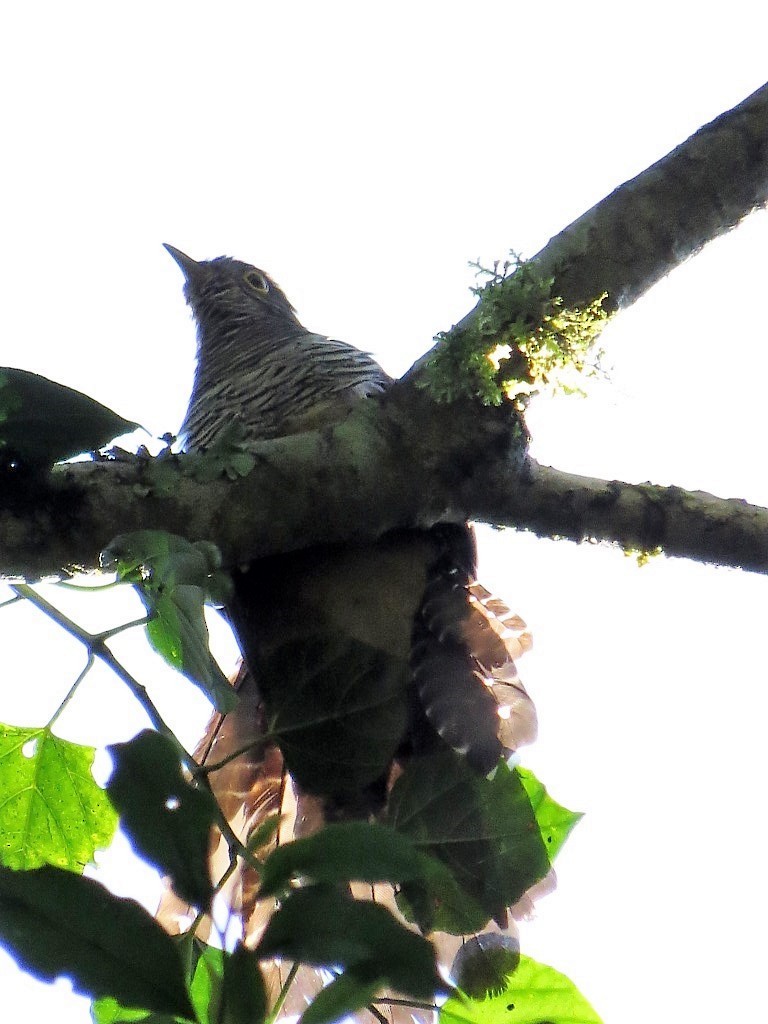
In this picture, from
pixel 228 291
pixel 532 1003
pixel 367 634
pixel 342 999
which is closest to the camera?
pixel 342 999

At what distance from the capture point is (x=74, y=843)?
56.4 inches

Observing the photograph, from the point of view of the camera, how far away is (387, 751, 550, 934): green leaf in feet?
3.38

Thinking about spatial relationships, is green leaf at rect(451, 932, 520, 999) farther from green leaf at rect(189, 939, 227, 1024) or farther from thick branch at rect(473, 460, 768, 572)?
thick branch at rect(473, 460, 768, 572)

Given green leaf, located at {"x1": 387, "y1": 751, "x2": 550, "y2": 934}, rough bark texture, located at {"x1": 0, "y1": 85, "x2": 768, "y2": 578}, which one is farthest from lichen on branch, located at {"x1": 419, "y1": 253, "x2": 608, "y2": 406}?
green leaf, located at {"x1": 387, "y1": 751, "x2": 550, "y2": 934}

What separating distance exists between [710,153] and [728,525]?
2.24 ft

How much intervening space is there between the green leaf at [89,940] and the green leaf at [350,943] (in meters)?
0.07

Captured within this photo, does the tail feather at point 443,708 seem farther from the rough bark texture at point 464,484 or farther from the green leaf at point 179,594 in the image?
the green leaf at point 179,594

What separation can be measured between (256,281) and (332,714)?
9.81 feet

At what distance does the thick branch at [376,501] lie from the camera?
1.52 metres

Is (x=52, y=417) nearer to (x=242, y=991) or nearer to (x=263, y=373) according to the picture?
(x=242, y=991)

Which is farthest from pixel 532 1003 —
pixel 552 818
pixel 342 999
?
pixel 342 999

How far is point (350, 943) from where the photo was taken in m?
0.68

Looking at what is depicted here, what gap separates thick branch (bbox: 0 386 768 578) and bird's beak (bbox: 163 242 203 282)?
7.32 feet

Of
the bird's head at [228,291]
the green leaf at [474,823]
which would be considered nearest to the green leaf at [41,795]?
the green leaf at [474,823]
